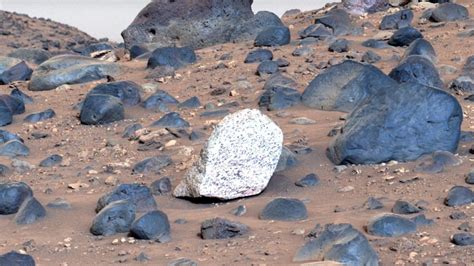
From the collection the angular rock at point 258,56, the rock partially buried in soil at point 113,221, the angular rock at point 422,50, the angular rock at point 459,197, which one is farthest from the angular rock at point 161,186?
the angular rock at point 258,56

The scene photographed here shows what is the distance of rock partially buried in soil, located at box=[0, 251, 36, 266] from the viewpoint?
A: 2.89 meters

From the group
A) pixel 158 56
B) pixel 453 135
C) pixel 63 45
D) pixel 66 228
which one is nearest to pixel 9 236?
pixel 66 228

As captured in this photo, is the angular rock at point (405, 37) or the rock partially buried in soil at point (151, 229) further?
the angular rock at point (405, 37)

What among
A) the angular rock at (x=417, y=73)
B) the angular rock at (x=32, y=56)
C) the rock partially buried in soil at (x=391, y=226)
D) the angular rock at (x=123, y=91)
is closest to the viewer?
the rock partially buried in soil at (x=391, y=226)

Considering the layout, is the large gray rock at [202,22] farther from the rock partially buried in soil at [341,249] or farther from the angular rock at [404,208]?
the rock partially buried in soil at [341,249]

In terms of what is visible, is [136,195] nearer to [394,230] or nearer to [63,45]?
[394,230]

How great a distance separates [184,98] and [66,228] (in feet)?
7.30

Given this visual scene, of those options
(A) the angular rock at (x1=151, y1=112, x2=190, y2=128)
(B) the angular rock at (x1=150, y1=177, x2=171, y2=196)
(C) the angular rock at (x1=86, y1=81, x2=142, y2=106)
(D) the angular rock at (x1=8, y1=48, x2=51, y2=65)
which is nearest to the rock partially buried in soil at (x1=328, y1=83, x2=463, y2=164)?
(B) the angular rock at (x1=150, y1=177, x2=171, y2=196)

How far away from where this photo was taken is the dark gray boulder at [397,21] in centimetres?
700

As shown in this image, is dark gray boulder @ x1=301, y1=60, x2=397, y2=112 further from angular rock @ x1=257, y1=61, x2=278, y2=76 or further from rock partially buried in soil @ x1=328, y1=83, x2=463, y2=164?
rock partially buried in soil @ x1=328, y1=83, x2=463, y2=164

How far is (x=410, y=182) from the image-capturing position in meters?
3.63

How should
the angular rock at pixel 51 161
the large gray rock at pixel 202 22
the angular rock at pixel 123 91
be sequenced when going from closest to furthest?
the angular rock at pixel 51 161 < the angular rock at pixel 123 91 < the large gray rock at pixel 202 22

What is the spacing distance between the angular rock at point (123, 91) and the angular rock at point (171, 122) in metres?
0.56

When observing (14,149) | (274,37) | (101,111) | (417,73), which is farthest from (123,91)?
(417,73)
